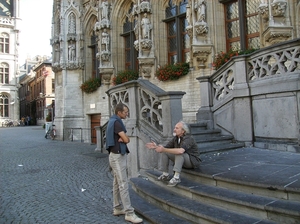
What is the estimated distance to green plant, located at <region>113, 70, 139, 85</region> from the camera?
14.6 m

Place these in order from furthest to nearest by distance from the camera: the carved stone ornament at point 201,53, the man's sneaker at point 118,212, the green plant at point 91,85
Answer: the green plant at point 91,85, the carved stone ornament at point 201,53, the man's sneaker at point 118,212

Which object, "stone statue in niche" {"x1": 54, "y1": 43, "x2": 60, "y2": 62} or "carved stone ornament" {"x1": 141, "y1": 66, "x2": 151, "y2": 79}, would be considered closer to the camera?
"carved stone ornament" {"x1": 141, "y1": 66, "x2": 151, "y2": 79}

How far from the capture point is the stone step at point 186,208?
11.8 feet

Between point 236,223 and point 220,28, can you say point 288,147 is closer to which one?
point 236,223

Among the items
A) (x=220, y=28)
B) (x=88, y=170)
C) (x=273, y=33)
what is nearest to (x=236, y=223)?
(x=88, y=170)

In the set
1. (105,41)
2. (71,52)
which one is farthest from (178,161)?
(71,52)

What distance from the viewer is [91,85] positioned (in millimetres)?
17219

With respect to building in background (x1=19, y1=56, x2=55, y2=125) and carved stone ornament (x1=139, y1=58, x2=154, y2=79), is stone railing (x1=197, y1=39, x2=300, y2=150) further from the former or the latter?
building in background (x1=19, y1=56, x2=55, y2=125)

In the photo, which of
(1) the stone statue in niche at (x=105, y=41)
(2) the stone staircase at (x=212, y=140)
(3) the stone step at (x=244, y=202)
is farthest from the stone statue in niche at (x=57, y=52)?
(3) the stone step at (x=244, y=202)

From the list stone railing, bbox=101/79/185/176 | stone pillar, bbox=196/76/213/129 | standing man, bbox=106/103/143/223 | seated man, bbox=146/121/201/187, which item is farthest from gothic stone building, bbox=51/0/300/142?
standing man, bbox=106/103/143/223

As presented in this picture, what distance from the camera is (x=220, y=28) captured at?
1140 centimetres

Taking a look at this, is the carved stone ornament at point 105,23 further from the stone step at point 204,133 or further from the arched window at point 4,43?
the arched window at point 4,43

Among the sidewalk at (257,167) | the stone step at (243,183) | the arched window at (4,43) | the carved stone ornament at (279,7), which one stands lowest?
the stone step at (243,183)

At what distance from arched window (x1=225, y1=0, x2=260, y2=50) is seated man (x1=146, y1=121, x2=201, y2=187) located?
7.04m
